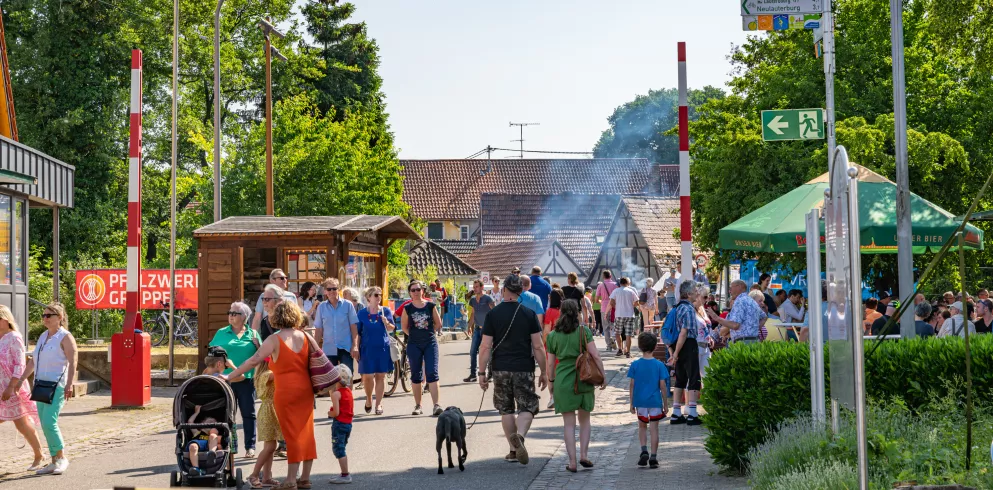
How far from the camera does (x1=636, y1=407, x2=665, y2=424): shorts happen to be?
1062 centimetres

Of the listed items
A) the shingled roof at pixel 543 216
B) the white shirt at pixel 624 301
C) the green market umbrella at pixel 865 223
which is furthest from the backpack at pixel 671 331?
the shingled roof at pixel 543 216

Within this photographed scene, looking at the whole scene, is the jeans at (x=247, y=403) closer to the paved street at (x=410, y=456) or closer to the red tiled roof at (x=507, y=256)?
the paved street at (x=410, y=456)

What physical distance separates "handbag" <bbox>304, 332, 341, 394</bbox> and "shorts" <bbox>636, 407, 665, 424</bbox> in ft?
9.62

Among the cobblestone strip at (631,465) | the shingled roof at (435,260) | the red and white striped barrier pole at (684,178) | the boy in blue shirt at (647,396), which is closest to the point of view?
the cobblestone strip at (631,465)

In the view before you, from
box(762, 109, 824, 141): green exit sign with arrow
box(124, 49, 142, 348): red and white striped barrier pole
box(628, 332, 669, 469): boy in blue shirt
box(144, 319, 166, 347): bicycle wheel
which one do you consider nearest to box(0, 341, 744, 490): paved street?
box(628, 332, 669, 469): boy in blue shirt

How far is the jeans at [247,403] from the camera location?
36.7 feet

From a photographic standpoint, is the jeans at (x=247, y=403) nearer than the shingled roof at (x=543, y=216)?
Yes

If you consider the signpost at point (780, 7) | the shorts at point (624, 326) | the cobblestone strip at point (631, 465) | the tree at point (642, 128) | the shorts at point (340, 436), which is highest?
the tree at point (642, 128)

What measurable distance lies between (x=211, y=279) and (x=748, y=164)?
11727mm

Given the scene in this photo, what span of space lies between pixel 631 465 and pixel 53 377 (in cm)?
553

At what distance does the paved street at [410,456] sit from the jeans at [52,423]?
0.31 m

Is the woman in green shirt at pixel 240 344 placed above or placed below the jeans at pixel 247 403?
above

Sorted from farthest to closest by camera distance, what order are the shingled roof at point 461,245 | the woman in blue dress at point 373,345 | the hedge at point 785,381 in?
the shingled roof at point 461,245
the woman in blue dress at point 373,345
the hedge at point 785,381

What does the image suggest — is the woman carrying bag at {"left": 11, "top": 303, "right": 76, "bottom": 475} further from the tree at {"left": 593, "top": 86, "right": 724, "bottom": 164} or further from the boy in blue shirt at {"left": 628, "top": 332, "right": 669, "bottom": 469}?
the tree at {"left": 593, "top": 86, "right": 724, "bottom": 164}
